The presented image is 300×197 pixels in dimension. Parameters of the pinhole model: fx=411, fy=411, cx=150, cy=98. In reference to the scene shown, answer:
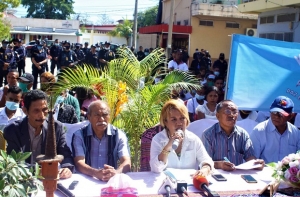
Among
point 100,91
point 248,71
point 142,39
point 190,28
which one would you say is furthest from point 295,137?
point 142,39

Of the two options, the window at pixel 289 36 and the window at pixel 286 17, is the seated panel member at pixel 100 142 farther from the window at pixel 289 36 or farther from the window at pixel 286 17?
the window at pixel 286 17

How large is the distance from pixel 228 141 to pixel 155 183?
115 centimetres

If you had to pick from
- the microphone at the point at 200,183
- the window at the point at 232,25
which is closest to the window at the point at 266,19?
the window at the point at 232,25

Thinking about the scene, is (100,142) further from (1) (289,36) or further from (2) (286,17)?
(2) (286,17)

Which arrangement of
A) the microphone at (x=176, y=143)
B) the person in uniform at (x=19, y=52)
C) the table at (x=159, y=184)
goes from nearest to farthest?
the table at (x=159, y=184) < the microphone at (x=176, y=143) < the person in uniform at (x=19, y=52)

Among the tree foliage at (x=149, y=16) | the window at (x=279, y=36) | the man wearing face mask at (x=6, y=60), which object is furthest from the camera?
the tree foliage at (x=149, y=16)

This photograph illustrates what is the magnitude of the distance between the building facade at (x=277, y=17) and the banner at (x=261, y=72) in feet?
24.7

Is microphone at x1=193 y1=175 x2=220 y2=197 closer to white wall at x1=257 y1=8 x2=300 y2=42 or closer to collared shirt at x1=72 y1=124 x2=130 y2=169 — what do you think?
collared shirt at x1=72 y1=124 x2=130 y2=169

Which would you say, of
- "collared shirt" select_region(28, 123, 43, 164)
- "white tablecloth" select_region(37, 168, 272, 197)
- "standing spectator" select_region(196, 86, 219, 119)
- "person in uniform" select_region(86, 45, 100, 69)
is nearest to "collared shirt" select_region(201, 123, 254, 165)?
"white tablecloth" select_region(37, 168, 272, 197)

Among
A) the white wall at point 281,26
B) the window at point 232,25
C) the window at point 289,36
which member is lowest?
the window at point 289,36

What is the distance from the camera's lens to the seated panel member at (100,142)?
3.70 metres

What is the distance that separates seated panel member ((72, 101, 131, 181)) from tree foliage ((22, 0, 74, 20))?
204ft

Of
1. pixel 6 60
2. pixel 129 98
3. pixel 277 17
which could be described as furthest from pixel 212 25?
pixel 129 98

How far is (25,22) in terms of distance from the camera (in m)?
49.9
